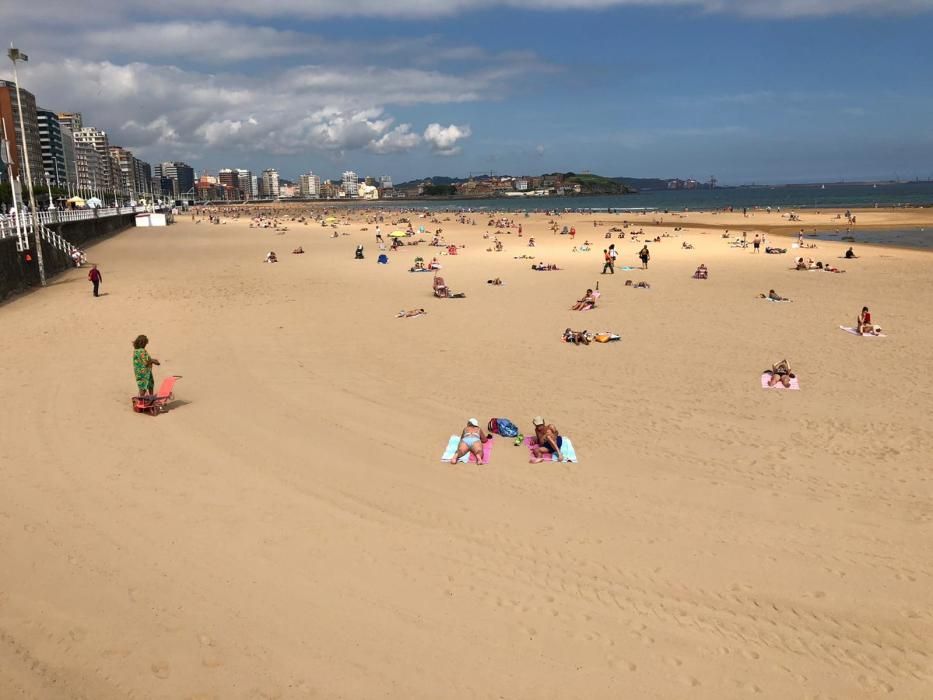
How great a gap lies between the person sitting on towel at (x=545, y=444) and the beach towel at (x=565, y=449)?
0.06 meters

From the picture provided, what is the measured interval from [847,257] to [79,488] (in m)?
30.9

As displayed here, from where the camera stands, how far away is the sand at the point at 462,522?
4.46 m

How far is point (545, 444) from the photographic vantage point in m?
7.84

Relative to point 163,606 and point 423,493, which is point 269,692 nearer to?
point 163,606

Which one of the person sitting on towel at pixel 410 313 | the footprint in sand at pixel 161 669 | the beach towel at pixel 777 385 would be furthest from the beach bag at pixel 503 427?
the person sitting on towel at pixel 410 313

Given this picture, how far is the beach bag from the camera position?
847 cm

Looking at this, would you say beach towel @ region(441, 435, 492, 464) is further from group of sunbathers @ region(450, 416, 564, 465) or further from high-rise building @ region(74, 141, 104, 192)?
high-rise building @ region(74, 141, 104, 192)

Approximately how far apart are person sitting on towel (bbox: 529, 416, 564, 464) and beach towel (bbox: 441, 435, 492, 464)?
55 centimetres

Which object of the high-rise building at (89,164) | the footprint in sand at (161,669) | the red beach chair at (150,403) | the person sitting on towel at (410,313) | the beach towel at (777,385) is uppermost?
the high-rise building at (89,164)

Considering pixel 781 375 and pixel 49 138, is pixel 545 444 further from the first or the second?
pixel 49 138

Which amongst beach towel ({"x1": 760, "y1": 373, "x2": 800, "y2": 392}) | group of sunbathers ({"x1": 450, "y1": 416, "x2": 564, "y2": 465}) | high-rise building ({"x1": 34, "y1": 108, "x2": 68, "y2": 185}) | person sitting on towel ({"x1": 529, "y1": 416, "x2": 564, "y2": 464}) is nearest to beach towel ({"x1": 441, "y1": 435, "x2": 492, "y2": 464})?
group of sunbathers ({"x1": 450, "y1": 416, "x2": 564, "y2": 465})

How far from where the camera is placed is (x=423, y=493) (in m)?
6.96

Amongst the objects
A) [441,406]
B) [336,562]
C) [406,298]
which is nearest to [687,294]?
[406,298]

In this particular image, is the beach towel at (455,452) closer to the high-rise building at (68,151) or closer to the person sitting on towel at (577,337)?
the person sitting on towel at (577,337)
